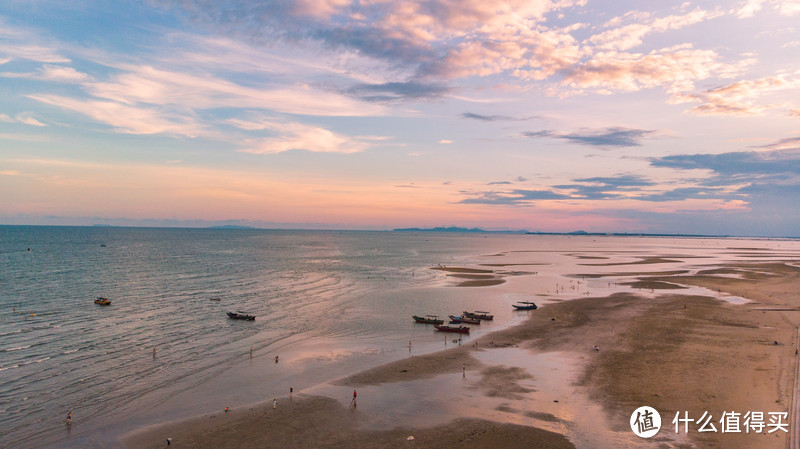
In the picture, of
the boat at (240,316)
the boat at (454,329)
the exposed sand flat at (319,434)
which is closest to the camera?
the exposed sand flat at (319,434)

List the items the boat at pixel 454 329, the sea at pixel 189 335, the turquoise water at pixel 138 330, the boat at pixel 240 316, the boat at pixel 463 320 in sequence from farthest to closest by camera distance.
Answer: the boat at pixel 463 320 < the boat at pixel 240 316 < the boat at pixel 454 329 < the turquoise water at pixel 138 330 < the sea at pixel 189 335

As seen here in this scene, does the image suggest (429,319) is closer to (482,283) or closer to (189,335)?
(189,335)

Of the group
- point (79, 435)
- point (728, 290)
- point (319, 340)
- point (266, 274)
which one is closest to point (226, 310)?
point (319, 340)

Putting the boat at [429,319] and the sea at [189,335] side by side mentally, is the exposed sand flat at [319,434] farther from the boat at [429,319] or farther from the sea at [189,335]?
the boat at [429,319]

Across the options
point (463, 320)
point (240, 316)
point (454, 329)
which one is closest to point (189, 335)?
point (240, 316)

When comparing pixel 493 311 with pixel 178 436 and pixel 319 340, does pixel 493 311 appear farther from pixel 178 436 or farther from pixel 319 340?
pixel 178 436

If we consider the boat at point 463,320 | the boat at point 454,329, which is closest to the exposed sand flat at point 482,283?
the boat at point 463,320

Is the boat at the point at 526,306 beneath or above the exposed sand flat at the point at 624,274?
beneath

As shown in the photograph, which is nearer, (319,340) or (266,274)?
(319,340)
